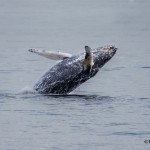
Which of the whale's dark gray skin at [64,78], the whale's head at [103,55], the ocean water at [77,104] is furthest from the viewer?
the whale's head at [103,55]

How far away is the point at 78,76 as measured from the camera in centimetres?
3397

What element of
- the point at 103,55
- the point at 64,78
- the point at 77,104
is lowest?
the point at 77,104

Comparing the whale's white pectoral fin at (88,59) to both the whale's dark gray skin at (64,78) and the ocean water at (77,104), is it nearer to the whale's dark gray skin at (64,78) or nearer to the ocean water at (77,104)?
the whale's dark gray skin at (64,78)

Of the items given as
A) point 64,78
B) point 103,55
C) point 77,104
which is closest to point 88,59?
point 64,78

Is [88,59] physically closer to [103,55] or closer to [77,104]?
[77,104]

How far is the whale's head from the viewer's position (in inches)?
1374

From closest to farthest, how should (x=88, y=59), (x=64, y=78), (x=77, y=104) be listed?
(x=77, y=104) < (x=88, y=59) < (x=64, y=78)

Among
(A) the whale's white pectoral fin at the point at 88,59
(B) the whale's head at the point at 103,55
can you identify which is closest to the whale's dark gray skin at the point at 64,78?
(A) the whale's white pectoral fin at the point at 88,59

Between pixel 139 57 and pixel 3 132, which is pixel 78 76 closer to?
pixel 3 132

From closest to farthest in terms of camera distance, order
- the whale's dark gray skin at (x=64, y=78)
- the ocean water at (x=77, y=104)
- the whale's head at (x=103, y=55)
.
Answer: the ocean water at (x=77, y=104) → the whale's dark gray skin at (x=64, y=78) → the whale's head at (x=103, y=55)

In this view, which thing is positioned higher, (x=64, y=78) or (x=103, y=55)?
(x=103, y=55)

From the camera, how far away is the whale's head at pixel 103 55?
34906 mm

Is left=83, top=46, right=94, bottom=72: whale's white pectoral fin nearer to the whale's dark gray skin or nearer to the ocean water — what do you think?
the whale's dark gray skin

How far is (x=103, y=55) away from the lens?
116ft
